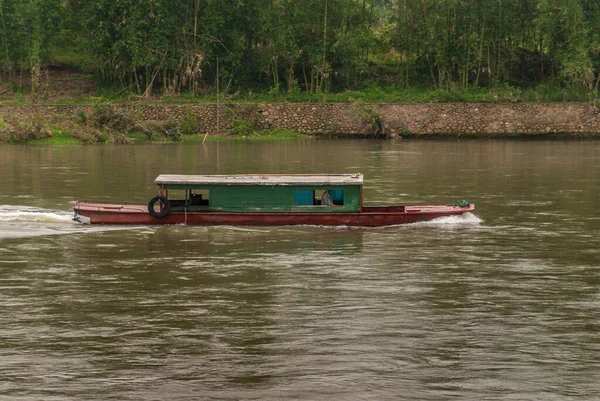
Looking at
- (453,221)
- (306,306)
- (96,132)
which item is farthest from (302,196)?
(96,132)

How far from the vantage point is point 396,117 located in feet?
214

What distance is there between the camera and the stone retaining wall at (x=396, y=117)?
64.8 m

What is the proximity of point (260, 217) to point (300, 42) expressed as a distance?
4538cm

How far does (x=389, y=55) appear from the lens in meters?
76.3

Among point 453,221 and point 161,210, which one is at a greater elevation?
point 161,210

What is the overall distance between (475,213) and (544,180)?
10.3 metres

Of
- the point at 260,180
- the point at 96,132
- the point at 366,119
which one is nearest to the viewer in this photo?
the point at 260,180

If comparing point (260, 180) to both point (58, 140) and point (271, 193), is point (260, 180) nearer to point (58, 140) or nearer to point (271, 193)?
point (271, 193)

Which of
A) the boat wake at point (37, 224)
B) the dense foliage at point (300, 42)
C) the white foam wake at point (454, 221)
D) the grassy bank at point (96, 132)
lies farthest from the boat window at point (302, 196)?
the dense foliage at point (300, 42)

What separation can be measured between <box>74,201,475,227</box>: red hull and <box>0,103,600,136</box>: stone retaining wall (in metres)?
39.2

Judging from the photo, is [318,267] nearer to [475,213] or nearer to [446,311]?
[446,311]

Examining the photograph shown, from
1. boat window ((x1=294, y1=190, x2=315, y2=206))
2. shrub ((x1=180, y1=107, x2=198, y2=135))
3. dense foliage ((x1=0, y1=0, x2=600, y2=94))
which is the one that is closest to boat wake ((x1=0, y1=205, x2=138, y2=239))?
boat window ((x1=294, y1=190, x2=315, y2=206))

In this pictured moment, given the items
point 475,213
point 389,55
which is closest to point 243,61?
point 389,55

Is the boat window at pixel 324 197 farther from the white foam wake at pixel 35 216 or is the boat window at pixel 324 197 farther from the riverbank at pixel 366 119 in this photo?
the riverbank at pixel 366 119
